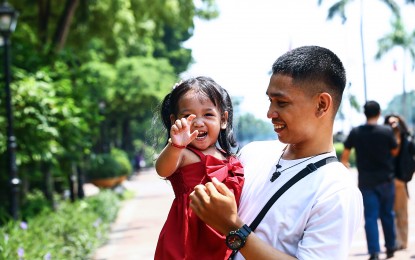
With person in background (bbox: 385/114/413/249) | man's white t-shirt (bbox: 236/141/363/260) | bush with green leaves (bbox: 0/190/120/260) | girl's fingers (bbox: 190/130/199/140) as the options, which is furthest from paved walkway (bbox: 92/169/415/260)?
man's white t-shirt (bbox: 236/141/363/260)

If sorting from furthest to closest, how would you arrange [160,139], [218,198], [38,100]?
[38,100] → [160,139] → [218,198]

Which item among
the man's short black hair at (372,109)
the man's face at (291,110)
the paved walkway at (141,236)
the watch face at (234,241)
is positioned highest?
the man's face at (291,110)

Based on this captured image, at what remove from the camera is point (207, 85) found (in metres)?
2.74

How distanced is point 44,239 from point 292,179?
617cm

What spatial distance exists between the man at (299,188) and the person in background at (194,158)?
0.61 feet

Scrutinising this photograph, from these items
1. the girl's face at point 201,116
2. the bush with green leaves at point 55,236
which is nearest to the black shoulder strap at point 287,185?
the girl's face at point 201,116

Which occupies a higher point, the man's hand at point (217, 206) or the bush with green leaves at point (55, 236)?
the man's hand at point (217, 206)

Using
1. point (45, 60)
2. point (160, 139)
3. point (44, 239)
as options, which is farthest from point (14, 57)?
point (160, 139)

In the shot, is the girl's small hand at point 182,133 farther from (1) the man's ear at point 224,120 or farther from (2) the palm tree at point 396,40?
(2) the palm tree at point 396,40

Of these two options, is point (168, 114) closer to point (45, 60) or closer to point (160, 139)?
point (160, 139)

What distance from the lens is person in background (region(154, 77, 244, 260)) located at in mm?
2426

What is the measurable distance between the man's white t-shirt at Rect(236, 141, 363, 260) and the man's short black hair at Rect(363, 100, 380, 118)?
5.67 meters

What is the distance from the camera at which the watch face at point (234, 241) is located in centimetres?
205

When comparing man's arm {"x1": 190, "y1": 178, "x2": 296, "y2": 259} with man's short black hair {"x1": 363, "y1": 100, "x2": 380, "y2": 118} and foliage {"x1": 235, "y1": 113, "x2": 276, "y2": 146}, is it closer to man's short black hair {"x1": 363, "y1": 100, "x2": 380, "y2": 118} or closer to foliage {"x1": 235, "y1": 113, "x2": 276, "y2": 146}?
foliage {"x1": 235, "y1": 113, "x2": 276, "y2": 146}
